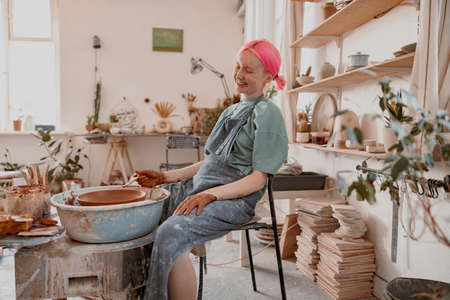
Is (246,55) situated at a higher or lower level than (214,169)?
higher

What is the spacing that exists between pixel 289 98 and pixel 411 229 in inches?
57.2

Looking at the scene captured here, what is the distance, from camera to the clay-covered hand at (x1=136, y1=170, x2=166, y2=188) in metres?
1.47

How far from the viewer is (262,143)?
1.37 meters

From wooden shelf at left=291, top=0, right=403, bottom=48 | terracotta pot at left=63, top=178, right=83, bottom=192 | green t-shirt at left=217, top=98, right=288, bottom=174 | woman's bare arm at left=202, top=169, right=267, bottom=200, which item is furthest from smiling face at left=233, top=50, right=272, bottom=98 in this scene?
terracotta pot at left=63, top=178, right=83, bottom=192

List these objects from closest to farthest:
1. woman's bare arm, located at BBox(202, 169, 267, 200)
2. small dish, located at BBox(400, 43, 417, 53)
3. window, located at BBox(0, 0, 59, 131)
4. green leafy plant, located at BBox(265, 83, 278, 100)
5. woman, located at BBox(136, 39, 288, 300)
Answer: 1. woman, located at BBox(136, 39, 288, 300)
2. woman's bare arm, located at BBox(202, 169, 267, 200)
3. small dish, located at BBox(400, 43, 417, 53)
4. green leafy plant, located at BBox(265, 83, 278, 100)
5. window, located at BBox(0, 0, 59, 131)

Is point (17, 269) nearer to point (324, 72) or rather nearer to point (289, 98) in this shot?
point (324, 72)

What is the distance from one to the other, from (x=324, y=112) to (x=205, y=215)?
166cm

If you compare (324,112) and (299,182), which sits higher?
(324,112)

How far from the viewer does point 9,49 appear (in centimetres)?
472

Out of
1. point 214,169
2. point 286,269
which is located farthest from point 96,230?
point 286,269

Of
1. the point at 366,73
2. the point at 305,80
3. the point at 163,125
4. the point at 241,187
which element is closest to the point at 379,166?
the point at 366,73

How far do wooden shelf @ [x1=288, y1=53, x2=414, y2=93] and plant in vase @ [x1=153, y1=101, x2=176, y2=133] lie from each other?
96.2 inches

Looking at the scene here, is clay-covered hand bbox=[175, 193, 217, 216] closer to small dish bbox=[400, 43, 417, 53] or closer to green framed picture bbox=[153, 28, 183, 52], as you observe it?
small dish bbox=[400, 43, 417, 53]

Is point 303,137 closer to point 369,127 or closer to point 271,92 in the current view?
point 369,127
